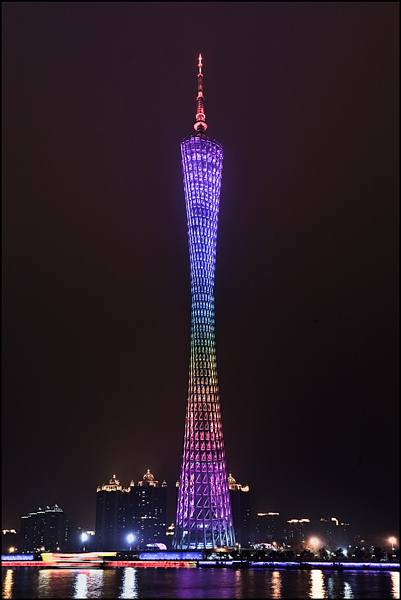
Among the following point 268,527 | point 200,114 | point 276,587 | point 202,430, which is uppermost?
point 200,114

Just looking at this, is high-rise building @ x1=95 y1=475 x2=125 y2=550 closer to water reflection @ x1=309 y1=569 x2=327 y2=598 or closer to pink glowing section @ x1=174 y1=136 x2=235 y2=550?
pink glowing section @ x1=174 y1=136 x2=235 y2=550

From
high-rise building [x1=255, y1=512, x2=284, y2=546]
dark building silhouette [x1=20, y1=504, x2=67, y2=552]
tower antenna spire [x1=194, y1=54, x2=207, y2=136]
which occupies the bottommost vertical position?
high-rise building [x1=255, y1=512, x2=284, y2=546]

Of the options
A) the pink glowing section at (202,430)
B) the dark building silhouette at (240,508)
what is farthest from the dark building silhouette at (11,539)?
the pink glowing section at (202,430)

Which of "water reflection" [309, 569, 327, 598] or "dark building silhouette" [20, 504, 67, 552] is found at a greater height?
"water reflection" [309, 569, 327, 598]

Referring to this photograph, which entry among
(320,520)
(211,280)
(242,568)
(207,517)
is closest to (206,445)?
(207,517)

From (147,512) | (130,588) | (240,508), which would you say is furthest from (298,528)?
(130,588)

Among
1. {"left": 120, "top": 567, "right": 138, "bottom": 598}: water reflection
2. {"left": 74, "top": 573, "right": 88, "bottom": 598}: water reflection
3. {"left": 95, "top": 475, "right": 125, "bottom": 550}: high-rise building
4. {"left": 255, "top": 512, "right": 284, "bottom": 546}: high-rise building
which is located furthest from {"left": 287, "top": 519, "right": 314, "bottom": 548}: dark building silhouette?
{"left": 74, "top": 573, "right": 88, "bottom": 598}: water reflection

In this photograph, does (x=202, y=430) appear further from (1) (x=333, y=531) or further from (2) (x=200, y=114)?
(1) (x=333, y=531)
